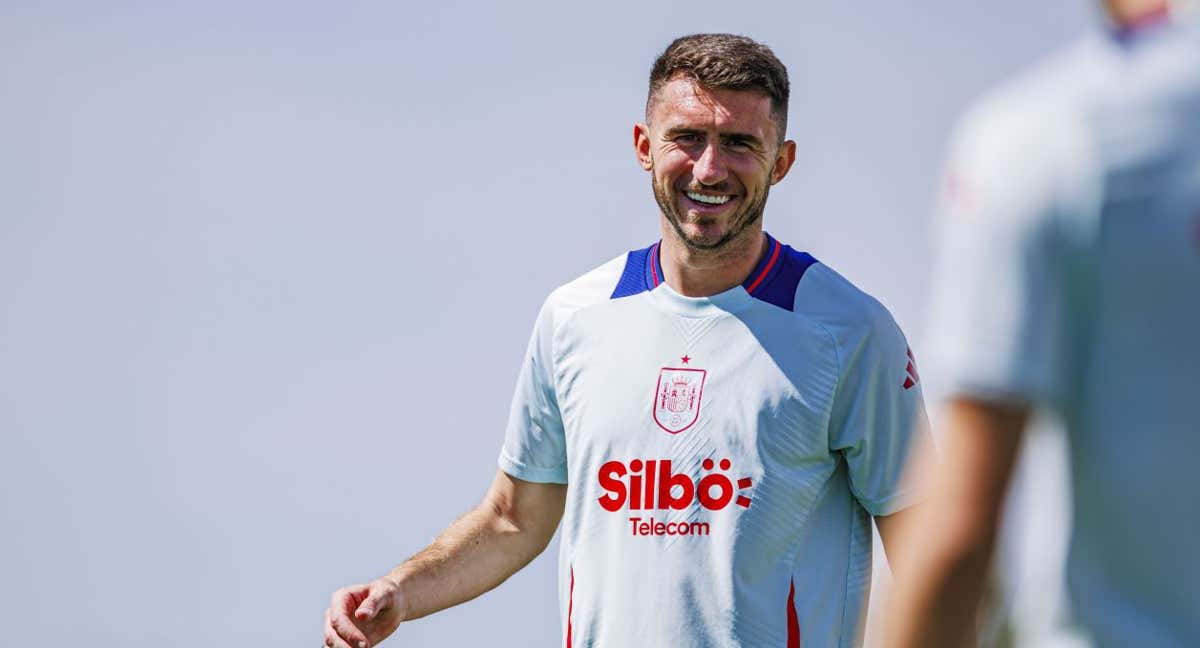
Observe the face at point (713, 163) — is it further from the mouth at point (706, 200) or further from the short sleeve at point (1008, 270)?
the short sleeve at point (1008, 270)

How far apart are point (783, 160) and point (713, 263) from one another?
443mm

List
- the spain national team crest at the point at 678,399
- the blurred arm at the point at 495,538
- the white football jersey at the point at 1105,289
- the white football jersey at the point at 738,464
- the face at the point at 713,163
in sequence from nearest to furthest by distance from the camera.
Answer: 1. the white football jersey at the point at 1105,289
2. the white football jersey at the point at 738,464
3. the spain national team crest at the point at 678,399
4. the face at the point at 713,163
5. the blurred arm at the point at 495,538

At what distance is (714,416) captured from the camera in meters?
4.93

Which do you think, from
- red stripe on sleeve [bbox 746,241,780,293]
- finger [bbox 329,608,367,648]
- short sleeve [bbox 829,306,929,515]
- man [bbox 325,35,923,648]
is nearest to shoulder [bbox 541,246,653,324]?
man [bbox 325,35,923,648]

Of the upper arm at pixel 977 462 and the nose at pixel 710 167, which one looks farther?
the nose at pixel 710 167

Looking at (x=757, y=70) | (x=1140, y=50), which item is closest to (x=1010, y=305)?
(x=1140, y=50)

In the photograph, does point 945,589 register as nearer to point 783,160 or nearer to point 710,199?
point 710,199

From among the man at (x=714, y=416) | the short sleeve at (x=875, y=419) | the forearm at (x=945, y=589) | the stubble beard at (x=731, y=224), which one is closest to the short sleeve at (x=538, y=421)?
the man at (x=714, y=416)

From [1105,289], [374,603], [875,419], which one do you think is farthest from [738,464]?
[1105,289]

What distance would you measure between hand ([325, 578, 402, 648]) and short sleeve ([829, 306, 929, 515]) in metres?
1.33

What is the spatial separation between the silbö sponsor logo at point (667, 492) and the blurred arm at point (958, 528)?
2.75m

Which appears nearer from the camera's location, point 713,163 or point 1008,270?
point 1008,270

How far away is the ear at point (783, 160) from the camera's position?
5242mm

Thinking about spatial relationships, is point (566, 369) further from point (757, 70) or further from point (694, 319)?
point (757, 70)
